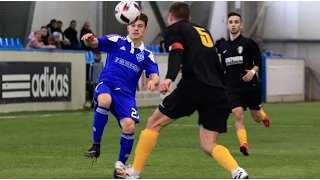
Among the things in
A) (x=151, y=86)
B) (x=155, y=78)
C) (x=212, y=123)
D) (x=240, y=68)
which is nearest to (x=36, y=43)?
(x=240, y=68)

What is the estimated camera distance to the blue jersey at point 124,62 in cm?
1120

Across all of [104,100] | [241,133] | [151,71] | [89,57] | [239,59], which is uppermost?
[151,71]

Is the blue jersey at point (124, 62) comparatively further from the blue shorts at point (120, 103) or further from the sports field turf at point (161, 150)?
the sports field turf at point (161, 150)

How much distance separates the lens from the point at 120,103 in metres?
11.1

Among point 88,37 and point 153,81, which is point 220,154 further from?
point 88,37

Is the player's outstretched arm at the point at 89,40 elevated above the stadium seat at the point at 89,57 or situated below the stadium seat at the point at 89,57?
above

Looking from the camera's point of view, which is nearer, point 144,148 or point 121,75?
point 144,148

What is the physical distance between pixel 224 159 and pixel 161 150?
5154 mm

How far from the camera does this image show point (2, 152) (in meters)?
14.2

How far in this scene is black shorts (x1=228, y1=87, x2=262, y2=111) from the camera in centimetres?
1509

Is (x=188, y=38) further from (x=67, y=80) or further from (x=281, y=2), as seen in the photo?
(x=281, y=2)

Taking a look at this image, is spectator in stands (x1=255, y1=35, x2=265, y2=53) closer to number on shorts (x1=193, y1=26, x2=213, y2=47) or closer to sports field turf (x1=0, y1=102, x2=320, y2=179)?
sports field turf (x1=0, y1=102, x2=320, y2=179)

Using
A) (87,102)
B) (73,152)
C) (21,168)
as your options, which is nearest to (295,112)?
(87,102)

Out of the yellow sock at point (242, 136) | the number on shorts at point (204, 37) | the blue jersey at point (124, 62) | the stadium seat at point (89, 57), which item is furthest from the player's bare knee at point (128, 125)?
the stadium seat at point (89, 57)
